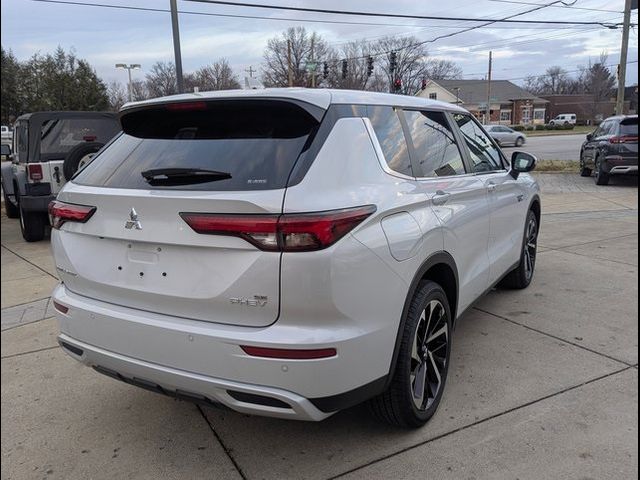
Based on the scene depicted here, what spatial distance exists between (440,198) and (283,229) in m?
1.29

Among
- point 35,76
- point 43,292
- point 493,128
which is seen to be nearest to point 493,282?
point 43,292

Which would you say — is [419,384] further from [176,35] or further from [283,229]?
[176,35]

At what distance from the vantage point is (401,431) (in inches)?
118

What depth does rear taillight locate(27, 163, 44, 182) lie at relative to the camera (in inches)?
320

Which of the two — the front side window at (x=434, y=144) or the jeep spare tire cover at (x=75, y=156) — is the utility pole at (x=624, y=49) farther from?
the front side window at (x=434, y=144)

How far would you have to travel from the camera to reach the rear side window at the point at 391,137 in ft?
9.36

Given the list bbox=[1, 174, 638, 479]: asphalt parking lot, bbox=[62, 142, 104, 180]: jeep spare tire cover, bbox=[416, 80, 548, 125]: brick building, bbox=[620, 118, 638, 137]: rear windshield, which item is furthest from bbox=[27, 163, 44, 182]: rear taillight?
bbox=[416, 80, 548, 125]: brick building

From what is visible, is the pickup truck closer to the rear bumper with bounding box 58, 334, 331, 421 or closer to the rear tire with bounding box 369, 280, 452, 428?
the rear bumper with bounding box 58, 334, 331, 421

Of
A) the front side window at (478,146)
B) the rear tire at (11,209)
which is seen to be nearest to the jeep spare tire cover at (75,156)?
the rear tire at (11,209)

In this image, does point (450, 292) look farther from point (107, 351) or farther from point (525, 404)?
point (107, 351)

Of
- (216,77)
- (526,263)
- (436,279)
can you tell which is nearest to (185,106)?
(436,279)

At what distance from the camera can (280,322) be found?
7.43ft

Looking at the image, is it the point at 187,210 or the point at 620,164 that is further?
the point at 620,164

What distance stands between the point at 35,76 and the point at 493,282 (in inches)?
1470
